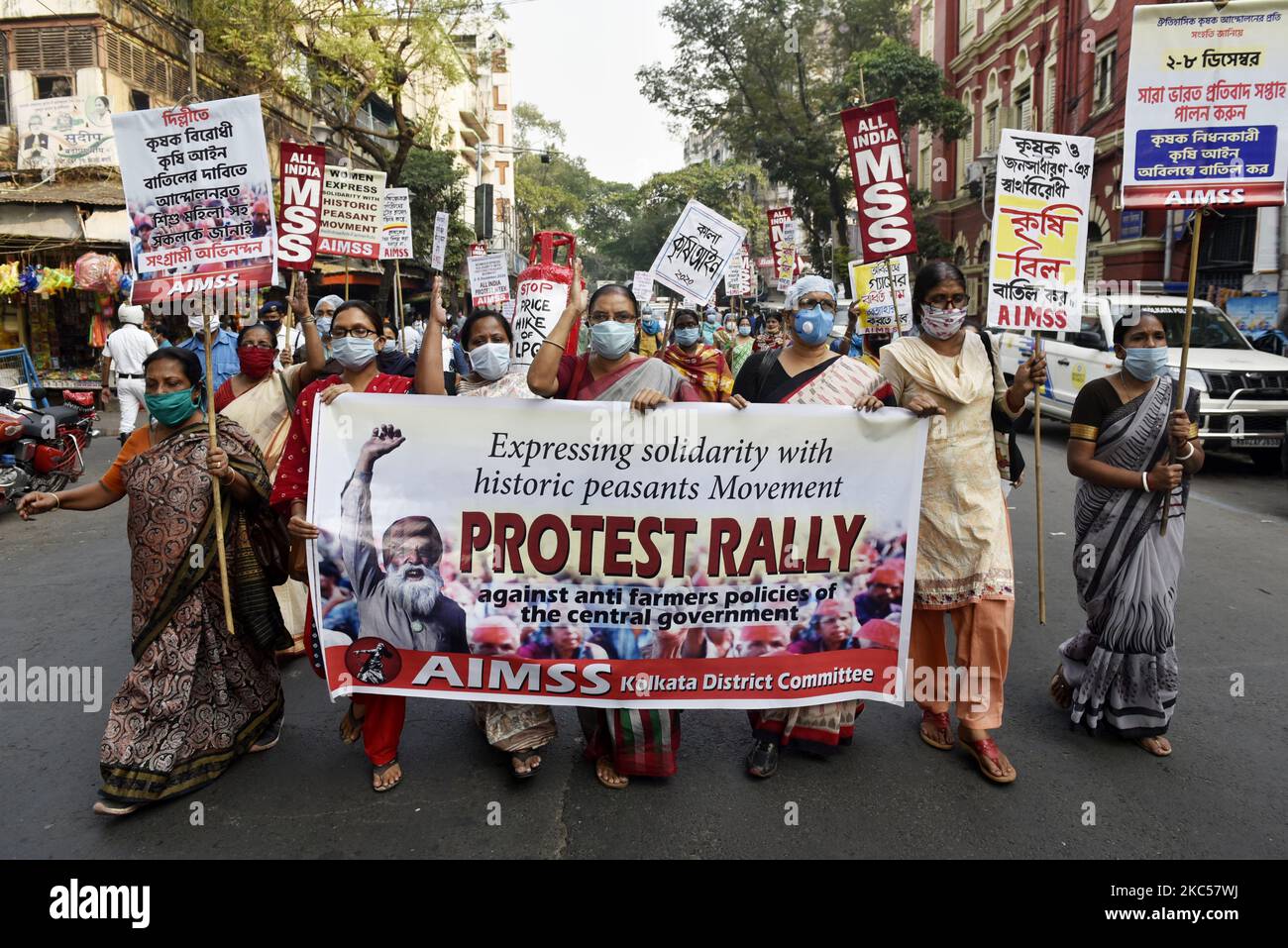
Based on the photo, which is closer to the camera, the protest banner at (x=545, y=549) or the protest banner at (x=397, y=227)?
the protest banner at (x=545, y=549)

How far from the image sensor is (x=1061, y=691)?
3.99 m

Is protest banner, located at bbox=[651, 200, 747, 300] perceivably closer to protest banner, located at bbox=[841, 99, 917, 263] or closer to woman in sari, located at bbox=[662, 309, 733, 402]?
woman in sari, located at bbox=[662, 309, 733, 402]

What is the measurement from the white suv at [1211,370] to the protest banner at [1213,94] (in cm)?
432

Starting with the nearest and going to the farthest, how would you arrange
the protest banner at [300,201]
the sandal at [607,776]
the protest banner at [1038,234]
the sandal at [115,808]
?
the sandal at [115,808] → the sandal at [607,776] → the protest banner at [1038,234] → the protest banner at [300,201]

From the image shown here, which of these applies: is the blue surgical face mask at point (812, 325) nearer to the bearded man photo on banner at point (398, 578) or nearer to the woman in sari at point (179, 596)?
the bearded man photo on banner at point (398, 578)

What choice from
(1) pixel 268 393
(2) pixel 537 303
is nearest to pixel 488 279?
(2) pixel 537 303

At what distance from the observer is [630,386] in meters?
3.32

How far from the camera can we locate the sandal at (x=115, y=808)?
10.2ft

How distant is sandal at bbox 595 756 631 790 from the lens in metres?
3.32

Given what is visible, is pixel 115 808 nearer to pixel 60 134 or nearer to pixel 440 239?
pixel 440 239

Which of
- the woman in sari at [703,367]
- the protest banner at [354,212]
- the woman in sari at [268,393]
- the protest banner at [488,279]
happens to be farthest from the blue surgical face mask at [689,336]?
the woman in sari at [268,393]

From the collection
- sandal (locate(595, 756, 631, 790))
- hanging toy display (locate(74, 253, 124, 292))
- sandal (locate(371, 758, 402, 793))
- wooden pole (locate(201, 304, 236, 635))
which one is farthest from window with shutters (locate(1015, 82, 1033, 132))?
sandal (locate(371, 758, 402, 793))

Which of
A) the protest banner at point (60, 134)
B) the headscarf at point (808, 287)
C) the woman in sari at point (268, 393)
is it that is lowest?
the woman in sari at point (268, 393)
